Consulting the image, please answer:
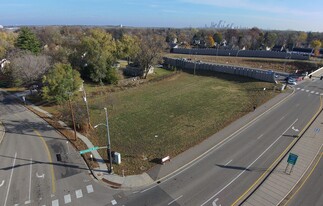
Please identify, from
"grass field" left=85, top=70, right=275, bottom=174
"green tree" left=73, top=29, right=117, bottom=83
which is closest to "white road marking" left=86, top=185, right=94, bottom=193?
"grass field" left=85, top=70, right=275, bottom=174

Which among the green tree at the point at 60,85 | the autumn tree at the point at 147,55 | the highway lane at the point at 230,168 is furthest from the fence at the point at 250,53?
the green tree at the point at 60,85

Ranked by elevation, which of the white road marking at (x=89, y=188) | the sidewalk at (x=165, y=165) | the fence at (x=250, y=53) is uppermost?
the fence at (x=250, y=53)

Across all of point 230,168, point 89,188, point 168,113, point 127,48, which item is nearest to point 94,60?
point 127,48

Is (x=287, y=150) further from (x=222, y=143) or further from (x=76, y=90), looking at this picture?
(x=76, y=90)

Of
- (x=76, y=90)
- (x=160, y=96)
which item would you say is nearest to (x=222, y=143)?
(x=160, y=96)

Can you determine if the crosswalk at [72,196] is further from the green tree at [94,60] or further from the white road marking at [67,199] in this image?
the green tree at [94,60]

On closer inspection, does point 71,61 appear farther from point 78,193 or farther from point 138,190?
point 138,190

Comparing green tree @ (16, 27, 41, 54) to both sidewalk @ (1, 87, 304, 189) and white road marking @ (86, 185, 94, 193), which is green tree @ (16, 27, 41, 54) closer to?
sidewalk @ (1, 87, 304, 189)
